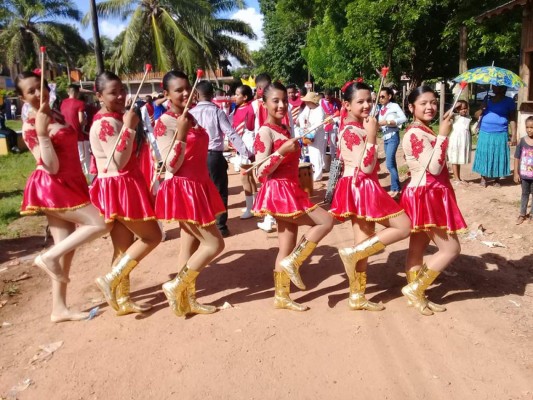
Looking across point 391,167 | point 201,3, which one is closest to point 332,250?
point 391,167

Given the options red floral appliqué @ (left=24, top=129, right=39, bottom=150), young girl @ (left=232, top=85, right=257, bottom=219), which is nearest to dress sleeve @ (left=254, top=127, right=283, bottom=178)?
red floral appliqué @ (left=24, top=129, right=39, bottom=150)

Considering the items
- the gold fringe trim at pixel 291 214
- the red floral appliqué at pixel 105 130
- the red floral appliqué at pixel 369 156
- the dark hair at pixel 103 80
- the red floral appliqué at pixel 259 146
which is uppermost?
the dark hair at pixel 103 80

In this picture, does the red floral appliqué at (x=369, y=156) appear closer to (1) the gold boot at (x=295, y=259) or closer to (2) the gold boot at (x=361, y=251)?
(2) the gold boot at (x=361, y=251)

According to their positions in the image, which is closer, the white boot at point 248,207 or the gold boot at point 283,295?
the gold boot at point 283,295

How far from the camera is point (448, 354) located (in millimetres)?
3443

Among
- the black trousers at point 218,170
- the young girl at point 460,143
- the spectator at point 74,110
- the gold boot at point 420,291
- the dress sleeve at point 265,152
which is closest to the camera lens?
the dress sleeve at point 265,152

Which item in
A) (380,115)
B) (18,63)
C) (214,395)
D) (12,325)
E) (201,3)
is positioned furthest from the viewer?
(18,63)

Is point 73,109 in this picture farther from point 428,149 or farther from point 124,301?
point 428,149

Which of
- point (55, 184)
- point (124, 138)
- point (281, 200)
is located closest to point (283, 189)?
point (281, 200)

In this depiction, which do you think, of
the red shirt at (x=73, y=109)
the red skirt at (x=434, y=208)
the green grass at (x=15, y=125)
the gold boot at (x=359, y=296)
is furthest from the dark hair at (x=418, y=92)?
A: the green grass at (x=15, y=125)

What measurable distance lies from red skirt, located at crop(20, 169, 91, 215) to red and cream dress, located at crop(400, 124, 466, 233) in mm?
2684

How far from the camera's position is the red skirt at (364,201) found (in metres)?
3.78

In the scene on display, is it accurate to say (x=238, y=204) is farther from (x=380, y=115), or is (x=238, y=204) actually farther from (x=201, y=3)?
(x=201, y=3)

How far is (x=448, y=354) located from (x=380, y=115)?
211 inches
